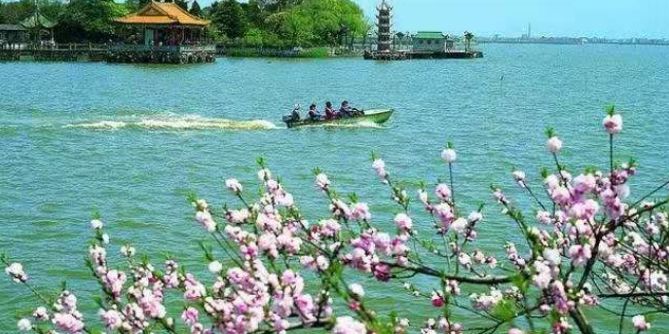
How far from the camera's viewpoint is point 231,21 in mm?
127312

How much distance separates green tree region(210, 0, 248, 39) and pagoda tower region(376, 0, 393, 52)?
19485 millimetres

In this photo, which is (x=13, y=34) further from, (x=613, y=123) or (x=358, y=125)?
(x=613, y=123)

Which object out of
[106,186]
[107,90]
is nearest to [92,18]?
[107,90]

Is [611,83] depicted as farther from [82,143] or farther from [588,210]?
[588,210]

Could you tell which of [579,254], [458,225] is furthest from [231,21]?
[579,254]

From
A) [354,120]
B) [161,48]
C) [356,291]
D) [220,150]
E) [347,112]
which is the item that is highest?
[356,291]

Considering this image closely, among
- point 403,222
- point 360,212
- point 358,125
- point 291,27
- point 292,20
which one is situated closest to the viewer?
point 403,222

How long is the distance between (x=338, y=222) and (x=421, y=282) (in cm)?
796

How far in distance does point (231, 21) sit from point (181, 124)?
3577 inches

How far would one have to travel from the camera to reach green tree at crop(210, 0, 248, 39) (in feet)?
418

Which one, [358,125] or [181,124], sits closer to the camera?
[358,125]

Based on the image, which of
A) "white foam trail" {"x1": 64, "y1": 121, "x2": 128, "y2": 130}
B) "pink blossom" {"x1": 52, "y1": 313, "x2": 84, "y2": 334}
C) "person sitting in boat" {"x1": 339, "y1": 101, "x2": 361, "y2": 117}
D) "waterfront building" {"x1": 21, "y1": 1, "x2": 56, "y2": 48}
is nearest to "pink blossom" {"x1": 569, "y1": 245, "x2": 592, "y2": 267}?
"pink blossom" {"x1": 52, "y1": 313, "x2": 84, "y2": 334}

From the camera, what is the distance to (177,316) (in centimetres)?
1393

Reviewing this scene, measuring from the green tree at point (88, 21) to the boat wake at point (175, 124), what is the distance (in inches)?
2900
